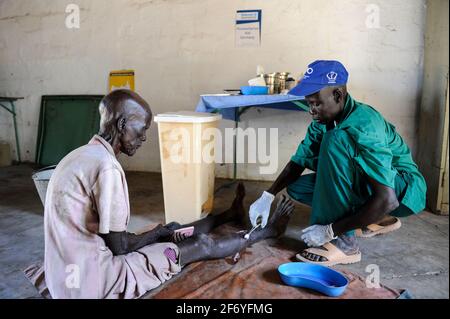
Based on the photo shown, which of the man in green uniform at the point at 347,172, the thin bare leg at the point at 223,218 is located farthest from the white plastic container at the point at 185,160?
the man in green uniform at the point at 347,172

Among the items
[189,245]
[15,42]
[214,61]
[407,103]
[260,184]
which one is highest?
[15,42]

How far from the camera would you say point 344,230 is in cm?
169

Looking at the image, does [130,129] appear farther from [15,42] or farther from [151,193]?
[15,42]

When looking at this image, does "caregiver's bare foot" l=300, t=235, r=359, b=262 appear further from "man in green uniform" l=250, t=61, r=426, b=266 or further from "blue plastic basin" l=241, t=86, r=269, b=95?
"blue plastic basin" l=241, t=86, r=269, b=95

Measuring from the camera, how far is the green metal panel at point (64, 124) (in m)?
4.07

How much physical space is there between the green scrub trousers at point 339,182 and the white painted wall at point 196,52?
5.28 ft

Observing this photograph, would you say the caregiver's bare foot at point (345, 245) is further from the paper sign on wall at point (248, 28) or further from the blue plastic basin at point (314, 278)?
the paper sign on wall at point (248, 28)

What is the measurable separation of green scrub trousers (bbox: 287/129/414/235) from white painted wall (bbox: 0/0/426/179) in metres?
1.61

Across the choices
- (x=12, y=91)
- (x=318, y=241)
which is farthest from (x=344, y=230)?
(x=12, y=91)

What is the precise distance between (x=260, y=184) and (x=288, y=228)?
3.86 feet

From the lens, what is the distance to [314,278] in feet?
5.19

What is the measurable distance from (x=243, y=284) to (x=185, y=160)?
863mm

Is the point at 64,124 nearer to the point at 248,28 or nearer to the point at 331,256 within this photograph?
the point at 248,28

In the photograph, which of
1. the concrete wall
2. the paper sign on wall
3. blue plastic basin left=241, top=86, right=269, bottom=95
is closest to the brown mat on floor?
blue plastic basin left=241, top=86, right=269, bottom=95
